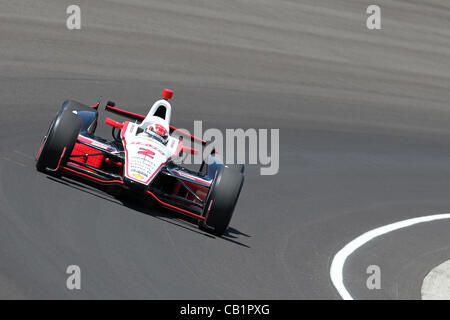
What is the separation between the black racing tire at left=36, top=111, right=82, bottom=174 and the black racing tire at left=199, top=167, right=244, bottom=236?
1793 millimetres

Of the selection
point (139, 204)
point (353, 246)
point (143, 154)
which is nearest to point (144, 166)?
point (143, 154)

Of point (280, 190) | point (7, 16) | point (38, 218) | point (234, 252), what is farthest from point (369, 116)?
point (38, 218)

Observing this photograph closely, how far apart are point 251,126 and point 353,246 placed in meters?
5.52

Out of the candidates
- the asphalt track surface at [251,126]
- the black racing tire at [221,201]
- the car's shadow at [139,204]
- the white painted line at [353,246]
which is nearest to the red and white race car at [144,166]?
the black racing tire at [221,201]

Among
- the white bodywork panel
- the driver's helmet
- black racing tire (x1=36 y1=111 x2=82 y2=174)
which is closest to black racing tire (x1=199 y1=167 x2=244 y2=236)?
the white bodywork panel

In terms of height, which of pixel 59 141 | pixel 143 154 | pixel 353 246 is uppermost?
pixel 59 141

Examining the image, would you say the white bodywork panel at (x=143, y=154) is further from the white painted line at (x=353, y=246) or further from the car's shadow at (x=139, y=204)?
the white painted line at (x=353, y=246)

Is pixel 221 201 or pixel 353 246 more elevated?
pixel 221 201

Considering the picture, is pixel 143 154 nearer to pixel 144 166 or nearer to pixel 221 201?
pixel 144 166

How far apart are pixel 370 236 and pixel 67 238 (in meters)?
5.21

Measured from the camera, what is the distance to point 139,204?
1075 cm

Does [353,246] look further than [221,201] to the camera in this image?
Yes
